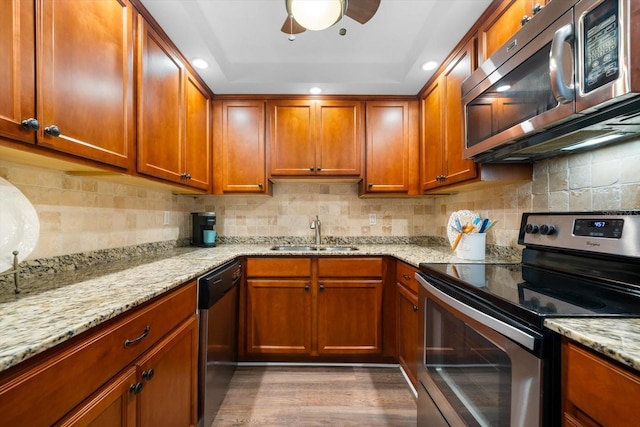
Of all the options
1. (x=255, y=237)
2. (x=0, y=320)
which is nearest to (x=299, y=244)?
(x=255, y=237)

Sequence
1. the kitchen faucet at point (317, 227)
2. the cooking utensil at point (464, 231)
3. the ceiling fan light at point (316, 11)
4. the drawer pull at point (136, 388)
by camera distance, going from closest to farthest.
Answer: the drawer pull at point (136, 388) → the ceiling fan light at point (316, 11) → the cooking utensil at point (464, 231) → the kitchen faucet at point (317, 227)

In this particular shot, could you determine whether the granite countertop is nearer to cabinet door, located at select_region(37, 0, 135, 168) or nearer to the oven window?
the oven window

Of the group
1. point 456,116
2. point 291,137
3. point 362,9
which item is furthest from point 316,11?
point 291,137

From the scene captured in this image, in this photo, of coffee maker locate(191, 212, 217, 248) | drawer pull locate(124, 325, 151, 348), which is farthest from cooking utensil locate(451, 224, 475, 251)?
→ coffee maker locate(191, 212, 217, 248)

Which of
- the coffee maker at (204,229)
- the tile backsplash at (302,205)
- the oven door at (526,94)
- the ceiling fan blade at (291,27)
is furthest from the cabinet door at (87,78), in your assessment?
the oven door at (526,94)

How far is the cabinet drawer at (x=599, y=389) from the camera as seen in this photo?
1.84 ft

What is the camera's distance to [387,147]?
2.60 meters

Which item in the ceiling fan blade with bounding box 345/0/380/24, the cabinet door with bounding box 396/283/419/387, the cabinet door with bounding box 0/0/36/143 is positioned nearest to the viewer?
the cabinet door with bounding box 0/0/36/143

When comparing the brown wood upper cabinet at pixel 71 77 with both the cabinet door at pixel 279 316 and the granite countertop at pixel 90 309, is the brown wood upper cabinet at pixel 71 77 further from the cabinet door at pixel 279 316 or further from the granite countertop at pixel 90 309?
the cabinet door at pixel 279 316

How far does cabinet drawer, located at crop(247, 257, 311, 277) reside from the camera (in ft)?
7.49

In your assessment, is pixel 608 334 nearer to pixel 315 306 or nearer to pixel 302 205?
pixel 315 306

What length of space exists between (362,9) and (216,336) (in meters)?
1.89

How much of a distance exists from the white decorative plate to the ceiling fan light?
4.12ft

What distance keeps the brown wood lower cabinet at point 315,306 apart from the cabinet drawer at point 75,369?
1.19m
